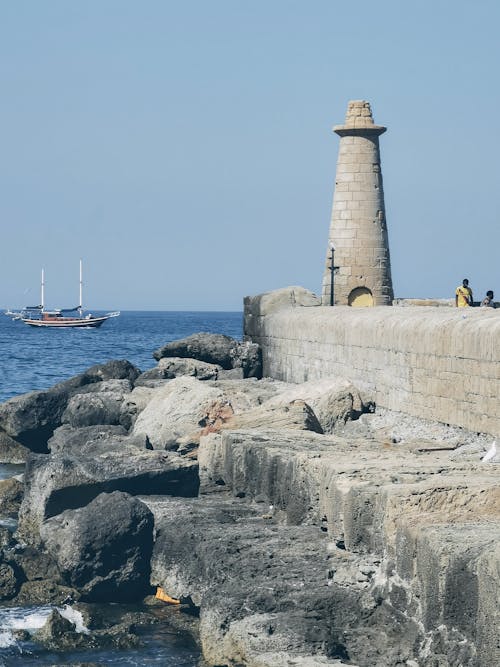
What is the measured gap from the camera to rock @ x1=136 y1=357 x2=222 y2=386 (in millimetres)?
20422

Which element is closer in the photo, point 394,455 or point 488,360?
point 394,455

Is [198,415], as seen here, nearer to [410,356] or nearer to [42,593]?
[410,356]

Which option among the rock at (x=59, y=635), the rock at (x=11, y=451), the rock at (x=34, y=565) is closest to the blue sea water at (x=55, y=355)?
the rock at (x=11, y=451)

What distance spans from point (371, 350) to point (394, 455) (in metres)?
5.07

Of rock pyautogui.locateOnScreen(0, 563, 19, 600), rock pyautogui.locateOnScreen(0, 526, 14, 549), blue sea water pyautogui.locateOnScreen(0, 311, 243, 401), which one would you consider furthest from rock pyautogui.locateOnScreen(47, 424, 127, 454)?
blue sea water pyautogui.locateOnScreen(0, 311, 243, 401)

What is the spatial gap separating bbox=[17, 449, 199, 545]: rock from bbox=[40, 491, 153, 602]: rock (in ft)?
4.02

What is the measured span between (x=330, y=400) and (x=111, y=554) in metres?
4.67

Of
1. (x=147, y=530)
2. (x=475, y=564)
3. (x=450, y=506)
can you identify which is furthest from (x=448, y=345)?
(x=475, y=564)

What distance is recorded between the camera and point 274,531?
8.80 m

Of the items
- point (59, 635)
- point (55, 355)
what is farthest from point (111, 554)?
point (55, 355)

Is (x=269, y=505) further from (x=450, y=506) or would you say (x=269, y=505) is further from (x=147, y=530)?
(x=450, y=506)

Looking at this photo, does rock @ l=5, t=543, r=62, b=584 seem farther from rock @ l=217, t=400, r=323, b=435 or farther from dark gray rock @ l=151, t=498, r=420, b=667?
rock @ l=217, t=400, r=323, b=435

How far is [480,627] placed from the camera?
575cm

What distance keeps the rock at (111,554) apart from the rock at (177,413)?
3.28m
